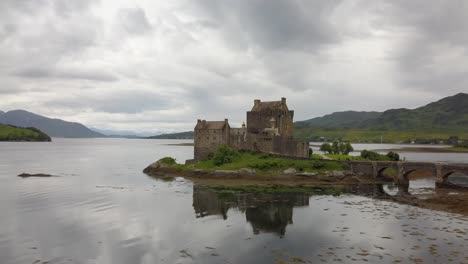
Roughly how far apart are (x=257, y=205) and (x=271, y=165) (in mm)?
23647

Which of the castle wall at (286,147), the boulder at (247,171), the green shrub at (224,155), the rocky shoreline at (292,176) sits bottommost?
the rocky shoreline at (292,176)

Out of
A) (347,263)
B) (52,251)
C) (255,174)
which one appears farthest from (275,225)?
(255,174)

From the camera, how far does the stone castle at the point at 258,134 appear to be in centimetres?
7588

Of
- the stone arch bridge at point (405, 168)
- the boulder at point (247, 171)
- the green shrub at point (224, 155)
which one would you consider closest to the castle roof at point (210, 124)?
the green shrub at point (224, 155)

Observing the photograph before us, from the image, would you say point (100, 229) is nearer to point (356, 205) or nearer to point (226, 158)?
point (356, 205)

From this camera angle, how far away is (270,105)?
79.1 m

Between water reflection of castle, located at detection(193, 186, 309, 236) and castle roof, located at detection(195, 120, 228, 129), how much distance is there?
2271cm

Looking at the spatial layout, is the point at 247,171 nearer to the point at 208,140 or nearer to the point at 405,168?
the point at 208,140

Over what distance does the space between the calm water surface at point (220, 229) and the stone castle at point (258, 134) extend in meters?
23.8

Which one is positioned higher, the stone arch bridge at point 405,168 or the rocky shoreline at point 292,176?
the stone arch bridge at point 405,168

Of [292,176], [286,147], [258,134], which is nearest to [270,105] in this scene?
[258,134]

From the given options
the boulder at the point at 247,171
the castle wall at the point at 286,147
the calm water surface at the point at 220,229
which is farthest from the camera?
the castle wall at the point at 286,147

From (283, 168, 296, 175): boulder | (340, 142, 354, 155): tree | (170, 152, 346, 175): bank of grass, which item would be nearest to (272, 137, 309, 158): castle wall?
(170, 152, 346, 175): bank of grass

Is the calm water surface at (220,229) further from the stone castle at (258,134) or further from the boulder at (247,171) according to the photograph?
the stone castle at (258,134)
